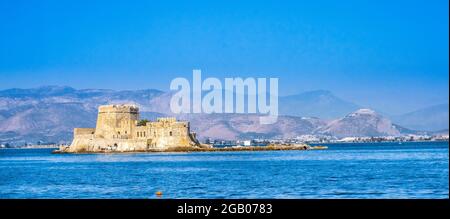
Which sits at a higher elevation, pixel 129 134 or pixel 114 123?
pixel 114 123

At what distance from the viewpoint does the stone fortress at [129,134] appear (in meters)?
63.6

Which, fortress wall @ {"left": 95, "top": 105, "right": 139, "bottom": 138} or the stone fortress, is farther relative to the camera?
fortress wall @ {"left": 95, "top": 105, "right": 139, "bottom": 138}

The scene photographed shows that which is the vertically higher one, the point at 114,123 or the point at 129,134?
the point at 114,123

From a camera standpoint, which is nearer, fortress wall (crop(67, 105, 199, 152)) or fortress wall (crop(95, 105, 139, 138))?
fortress wall (crop(67, 105, 199, 152))

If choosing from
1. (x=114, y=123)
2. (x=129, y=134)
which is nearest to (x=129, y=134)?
(x=129, y=134)

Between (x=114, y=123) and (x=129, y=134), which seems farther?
(x=129, y=134)

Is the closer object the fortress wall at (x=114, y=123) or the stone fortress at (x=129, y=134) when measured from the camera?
the stone fortress at (x=129, y=134)

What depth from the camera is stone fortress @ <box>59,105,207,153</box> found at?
6356 centimetres

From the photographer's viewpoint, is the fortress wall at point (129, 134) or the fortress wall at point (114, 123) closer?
the fortress wall at point (129, 134)

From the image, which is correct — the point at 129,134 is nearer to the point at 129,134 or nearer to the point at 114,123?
the point at 129,134

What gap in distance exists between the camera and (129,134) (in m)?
65.3
